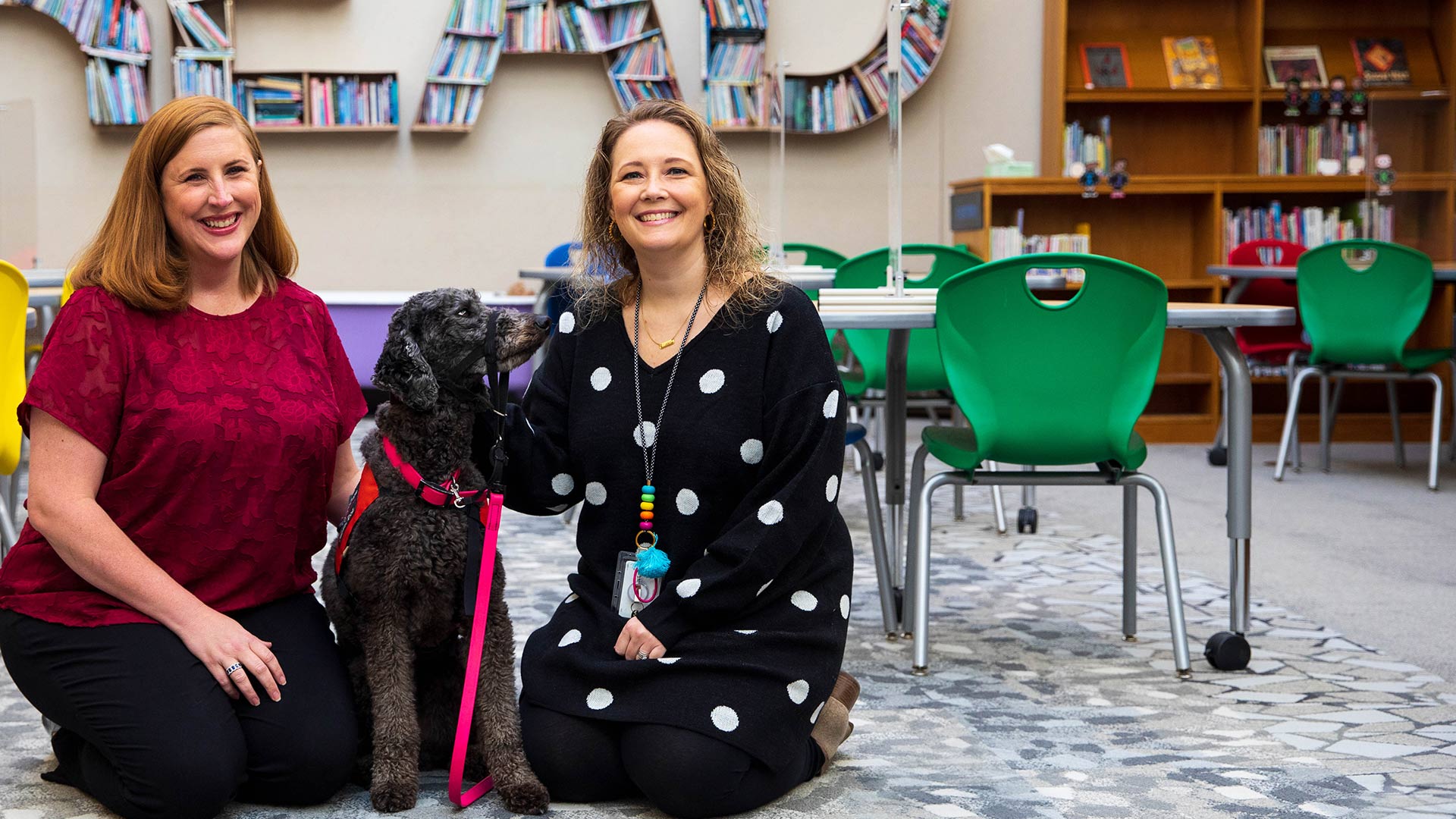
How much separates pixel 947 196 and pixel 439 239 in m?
2.75

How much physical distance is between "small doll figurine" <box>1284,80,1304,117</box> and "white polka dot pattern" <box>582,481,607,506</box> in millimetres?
5469

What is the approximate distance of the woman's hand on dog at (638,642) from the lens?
1839 millimetres

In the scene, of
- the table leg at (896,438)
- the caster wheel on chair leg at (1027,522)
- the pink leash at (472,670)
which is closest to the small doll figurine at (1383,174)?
the caster wheel on chair leg at (1027,522)

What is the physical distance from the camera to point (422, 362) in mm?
1791

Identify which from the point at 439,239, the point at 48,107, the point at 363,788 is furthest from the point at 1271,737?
the point at 48,107

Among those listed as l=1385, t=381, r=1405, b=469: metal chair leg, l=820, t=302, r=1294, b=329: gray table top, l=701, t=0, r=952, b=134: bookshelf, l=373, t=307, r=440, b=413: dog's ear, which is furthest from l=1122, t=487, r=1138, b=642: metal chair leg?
l=701, t=0, r=952, b=134: bookshelf

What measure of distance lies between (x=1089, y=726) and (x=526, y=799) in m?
1.01

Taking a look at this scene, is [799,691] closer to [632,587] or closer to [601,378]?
[632,587]

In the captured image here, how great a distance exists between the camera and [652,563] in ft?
6.15

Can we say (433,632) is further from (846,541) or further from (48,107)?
(48,107)

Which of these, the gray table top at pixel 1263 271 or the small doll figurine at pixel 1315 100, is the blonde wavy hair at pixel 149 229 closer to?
the gray table top at pixel 1263 271

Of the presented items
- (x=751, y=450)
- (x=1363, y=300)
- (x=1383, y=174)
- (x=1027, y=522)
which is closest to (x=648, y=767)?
(x=751, y=450)

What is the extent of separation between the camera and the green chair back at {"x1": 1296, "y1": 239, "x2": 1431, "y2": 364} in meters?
4.76

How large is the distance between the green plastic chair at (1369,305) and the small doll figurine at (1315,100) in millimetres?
1748
